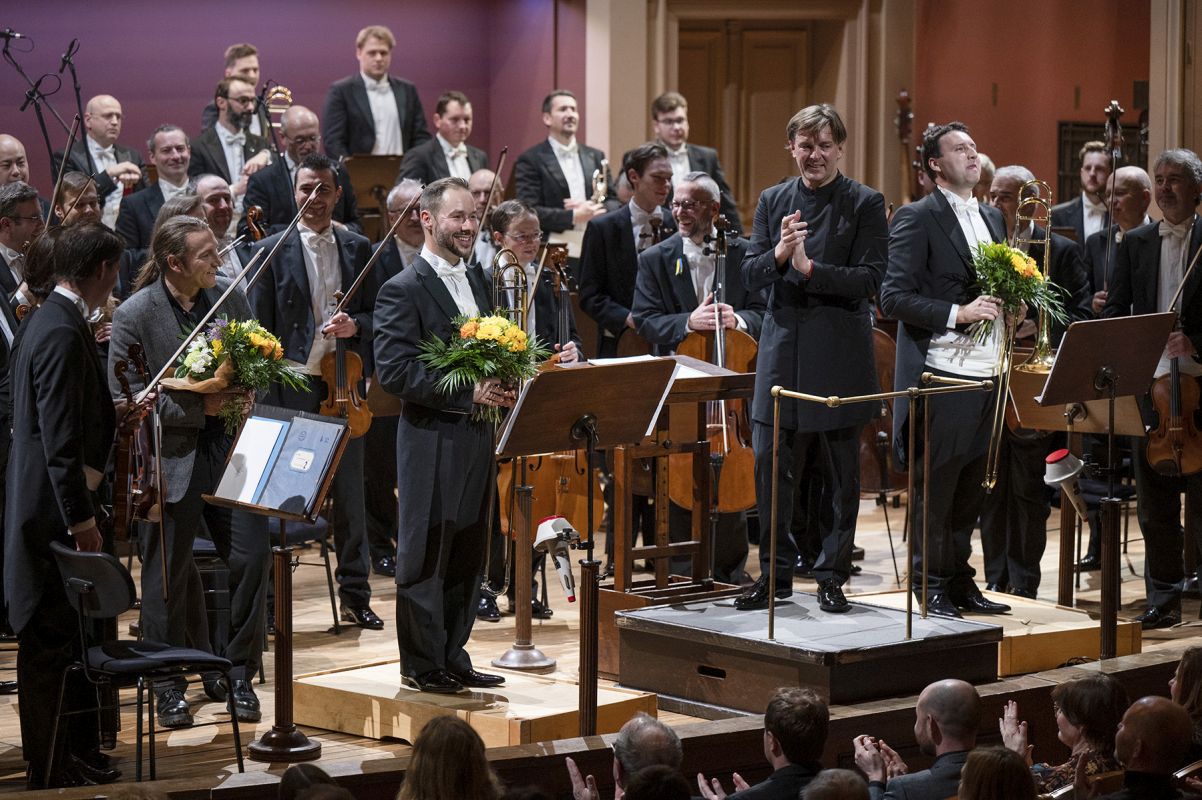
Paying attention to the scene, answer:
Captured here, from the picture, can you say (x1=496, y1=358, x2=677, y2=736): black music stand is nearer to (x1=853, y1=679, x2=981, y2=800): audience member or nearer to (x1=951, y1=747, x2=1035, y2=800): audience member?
(x1=853, y1=679, x2=981, y2=800): audience member

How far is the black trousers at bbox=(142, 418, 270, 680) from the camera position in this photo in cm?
513

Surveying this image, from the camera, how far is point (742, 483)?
254 inches

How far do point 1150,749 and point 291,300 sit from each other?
3604 mm

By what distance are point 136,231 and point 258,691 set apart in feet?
8.47

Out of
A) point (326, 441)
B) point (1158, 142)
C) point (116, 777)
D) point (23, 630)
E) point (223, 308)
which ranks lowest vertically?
point (116, 777)

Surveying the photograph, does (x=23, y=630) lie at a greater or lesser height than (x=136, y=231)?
lesser

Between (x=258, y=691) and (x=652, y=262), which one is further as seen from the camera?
(x=652, y=262)

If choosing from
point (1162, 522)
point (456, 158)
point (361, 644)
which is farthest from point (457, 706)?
point (456, 158)

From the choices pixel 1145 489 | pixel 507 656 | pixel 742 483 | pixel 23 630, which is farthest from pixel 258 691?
pixel 1145 489

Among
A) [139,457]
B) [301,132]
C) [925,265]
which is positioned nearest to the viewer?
[139,457]

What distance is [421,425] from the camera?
5117 mm

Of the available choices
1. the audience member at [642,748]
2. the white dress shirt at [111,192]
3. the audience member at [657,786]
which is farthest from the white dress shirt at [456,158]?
the audience member at [657,786]

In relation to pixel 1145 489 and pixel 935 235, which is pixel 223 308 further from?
pixel 1145 489

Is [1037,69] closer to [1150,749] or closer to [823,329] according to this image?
[823,329]
